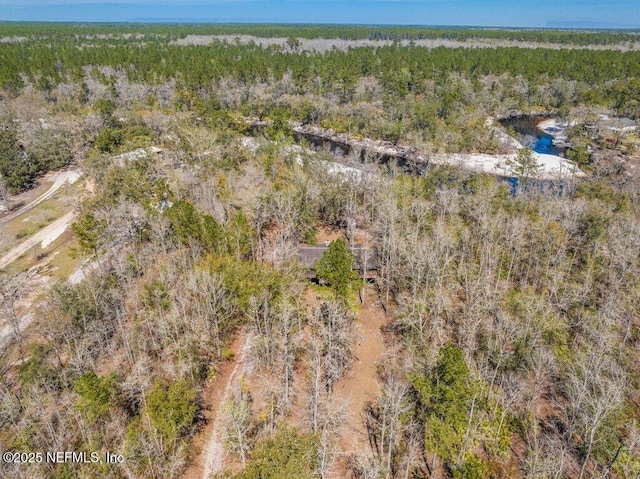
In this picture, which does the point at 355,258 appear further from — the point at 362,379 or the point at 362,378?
the point at 362,379

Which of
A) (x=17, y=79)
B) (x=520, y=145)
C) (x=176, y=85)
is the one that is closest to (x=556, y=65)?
(x=520, y=145)

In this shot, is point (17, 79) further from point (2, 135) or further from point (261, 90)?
point (261, 90)

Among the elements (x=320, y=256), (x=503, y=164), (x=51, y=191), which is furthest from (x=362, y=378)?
(x=51, y=191)

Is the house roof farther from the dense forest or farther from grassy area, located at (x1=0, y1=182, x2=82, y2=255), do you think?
grassy area, located at (x1=0, y1=182, x2=82, y2=255)

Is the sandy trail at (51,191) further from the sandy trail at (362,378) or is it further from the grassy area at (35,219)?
the sandy trail at (362,378)

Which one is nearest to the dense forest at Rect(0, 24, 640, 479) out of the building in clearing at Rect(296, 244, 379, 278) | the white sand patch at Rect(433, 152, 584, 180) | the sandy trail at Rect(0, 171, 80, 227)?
the building in clearing at Rect(296, 244, 379, 278)
